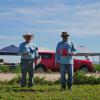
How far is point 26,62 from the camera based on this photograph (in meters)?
14.5

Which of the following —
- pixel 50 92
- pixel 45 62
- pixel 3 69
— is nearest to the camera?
pixel 50 92

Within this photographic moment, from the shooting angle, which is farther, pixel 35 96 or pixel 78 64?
pixel 78 64

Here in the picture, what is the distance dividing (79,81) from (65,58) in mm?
3223

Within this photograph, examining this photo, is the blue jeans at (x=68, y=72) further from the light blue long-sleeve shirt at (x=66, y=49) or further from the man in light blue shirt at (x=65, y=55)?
the light blue long-sleeve shirt at (x=66, y=49)

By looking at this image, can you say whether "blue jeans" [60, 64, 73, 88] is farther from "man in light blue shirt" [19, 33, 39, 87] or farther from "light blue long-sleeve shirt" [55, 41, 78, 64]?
"man in light blue shirt" [19, 33, 39, 87]

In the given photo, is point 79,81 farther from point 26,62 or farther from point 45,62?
point 45,62

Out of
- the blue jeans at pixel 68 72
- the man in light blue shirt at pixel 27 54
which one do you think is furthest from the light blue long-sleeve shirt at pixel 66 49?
the man in light blue shirt at pixel 27 54

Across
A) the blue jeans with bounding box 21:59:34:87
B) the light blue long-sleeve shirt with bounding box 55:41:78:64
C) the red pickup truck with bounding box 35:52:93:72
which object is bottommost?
the red pickup truck with bounding box 35:52:93:72

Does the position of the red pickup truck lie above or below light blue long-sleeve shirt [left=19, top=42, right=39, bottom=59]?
below

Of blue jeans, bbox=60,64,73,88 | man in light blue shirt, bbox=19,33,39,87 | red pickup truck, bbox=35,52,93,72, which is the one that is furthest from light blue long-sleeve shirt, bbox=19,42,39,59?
red pickup truck, bbox=35,52,93,72

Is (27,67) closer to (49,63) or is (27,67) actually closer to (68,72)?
(68,72)

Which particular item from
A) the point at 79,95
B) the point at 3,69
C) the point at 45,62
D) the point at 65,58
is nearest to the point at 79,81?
the point at 65,58

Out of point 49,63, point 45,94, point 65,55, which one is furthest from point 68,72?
point 49,63

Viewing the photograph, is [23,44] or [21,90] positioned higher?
[23,44]
